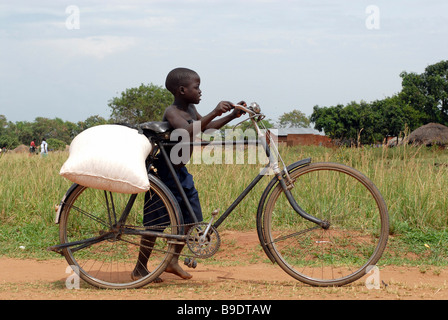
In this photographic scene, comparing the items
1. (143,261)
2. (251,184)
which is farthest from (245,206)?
(251,184)

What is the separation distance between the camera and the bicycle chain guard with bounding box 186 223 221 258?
398 centimetres

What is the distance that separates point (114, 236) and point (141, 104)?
4347 cm

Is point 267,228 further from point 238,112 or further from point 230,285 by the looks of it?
point 238,112

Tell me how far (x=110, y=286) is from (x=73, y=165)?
99 centimetres

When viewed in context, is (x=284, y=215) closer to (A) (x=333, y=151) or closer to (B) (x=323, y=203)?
(B) (x=323, y=203)

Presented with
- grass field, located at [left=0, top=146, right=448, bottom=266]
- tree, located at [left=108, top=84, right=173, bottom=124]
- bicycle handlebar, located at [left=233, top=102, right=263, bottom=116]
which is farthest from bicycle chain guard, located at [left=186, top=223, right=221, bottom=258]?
tree, located at [left=108, top=84, right=173, bottom=124]

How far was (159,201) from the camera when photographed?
4.36 metres

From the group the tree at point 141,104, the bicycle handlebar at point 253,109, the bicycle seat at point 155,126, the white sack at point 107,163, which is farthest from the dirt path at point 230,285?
the tree at point 141,104

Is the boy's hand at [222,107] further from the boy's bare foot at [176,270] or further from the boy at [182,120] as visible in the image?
the boy's bare foot at [176,270]

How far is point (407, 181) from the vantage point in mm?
7105

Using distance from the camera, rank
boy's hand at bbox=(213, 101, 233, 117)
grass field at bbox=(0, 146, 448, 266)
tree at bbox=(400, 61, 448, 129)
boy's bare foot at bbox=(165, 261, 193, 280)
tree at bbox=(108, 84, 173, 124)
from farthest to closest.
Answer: tree at bbox=(400, 61, 448, 129), tree at bbox=(108, 84, 173, 124), grass field at bbox=(0, 146, 448, 266), boy's bare foot at bbox=(165, 261, 193, 280), boy's hand at bbox=(213, 101, 233, 117)

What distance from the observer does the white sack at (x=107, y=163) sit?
374 cm

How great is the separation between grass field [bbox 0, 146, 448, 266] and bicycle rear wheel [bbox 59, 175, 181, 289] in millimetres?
461

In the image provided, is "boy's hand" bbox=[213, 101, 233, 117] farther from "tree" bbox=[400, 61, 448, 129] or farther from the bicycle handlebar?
"tree" bbox=[400, 61, 448, 129]
